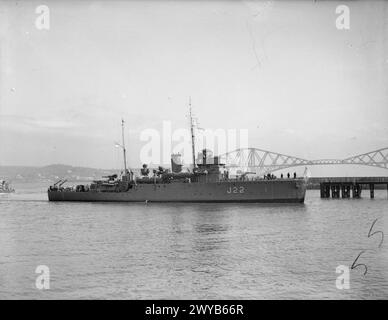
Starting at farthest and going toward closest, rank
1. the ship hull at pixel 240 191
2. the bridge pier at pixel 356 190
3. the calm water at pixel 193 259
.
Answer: the bridge pier at pixel 356 190 < the ship hull at pixel 240 191 < the calm water at pixel 193 259

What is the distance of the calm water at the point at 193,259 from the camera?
12719 millimetres

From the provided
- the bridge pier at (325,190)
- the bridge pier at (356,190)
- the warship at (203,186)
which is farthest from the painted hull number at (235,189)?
the bridge pier at (356,190)

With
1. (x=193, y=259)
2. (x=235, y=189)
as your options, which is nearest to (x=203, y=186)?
(x=235, y=189)

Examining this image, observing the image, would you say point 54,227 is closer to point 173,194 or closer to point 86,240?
point 86,240

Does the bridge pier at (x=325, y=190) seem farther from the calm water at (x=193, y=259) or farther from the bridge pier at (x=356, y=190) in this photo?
the calm water at (x=193, y=259)

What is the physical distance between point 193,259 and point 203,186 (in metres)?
28.6

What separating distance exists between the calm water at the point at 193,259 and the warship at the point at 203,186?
15564 millimetres

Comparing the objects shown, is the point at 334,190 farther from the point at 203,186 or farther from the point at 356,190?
the point at 203,186

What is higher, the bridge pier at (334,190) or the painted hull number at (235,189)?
the painted hull number at (235,189)

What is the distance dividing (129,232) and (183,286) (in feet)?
40.7

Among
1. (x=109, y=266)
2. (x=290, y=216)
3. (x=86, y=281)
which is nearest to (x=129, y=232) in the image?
(x=109, y=266)

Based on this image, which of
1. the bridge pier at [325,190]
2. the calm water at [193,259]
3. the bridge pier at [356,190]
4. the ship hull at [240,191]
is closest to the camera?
the calm water at [193,259]

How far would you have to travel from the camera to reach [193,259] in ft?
56.6
